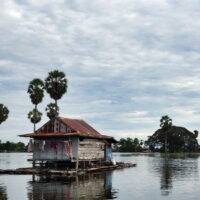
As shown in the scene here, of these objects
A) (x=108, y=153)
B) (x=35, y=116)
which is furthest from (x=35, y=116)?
(x=108, y=153)

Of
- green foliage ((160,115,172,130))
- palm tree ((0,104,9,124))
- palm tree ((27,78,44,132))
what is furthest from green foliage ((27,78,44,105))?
green foliage ((160,115,172,130))

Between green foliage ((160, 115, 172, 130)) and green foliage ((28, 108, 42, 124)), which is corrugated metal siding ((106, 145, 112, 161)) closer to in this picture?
green foliage ((28, 108, 42, 124))

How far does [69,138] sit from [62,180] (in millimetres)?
13750

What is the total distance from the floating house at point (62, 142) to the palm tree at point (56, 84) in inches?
399

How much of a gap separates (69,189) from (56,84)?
38.1 m

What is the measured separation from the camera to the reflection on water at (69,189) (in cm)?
3825

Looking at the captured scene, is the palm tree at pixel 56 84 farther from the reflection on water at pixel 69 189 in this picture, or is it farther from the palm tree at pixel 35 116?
the reflection on water at pixel 69 189

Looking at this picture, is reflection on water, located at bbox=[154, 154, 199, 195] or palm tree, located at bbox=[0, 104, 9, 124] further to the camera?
palm tree, located at bbox=[0, 104, 9, 124]

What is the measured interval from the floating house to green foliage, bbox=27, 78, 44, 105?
12.5m

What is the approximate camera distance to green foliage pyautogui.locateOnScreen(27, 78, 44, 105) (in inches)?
3196

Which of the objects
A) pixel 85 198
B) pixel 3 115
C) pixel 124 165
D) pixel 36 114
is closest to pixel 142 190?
pixel 85 198

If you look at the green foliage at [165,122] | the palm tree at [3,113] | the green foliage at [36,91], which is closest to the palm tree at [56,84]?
the green foliage at [36,91]

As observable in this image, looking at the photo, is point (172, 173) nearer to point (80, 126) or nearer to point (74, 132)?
point (80, 126)

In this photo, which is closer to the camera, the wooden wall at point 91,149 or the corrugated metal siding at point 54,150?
the corrugated metal siding at point 54,150
